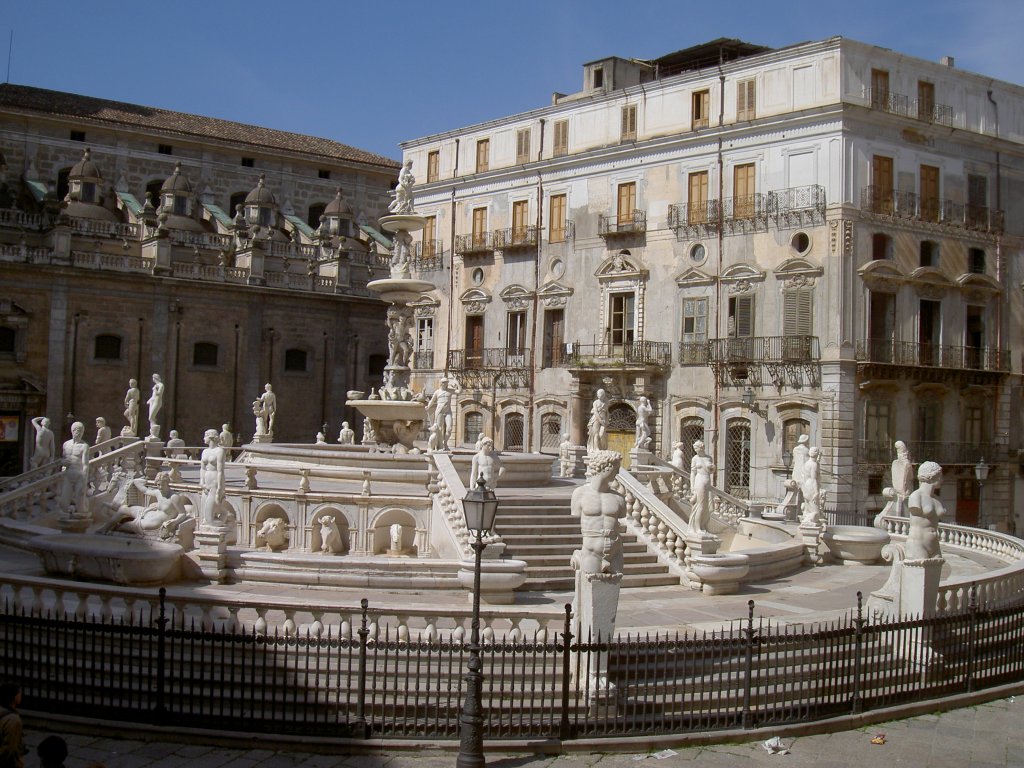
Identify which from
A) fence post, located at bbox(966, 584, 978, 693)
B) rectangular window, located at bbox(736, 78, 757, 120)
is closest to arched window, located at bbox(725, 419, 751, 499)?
rectangular window, located at bbox(736, 78, 757, 120)

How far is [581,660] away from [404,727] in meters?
2.01

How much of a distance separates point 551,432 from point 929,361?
13.2m

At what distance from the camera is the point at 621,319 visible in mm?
36812

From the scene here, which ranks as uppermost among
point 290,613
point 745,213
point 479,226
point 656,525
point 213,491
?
point 479,226

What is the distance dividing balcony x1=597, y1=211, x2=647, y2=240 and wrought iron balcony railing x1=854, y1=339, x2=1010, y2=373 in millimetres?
8748

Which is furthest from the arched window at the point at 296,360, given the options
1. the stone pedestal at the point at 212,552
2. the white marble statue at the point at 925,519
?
the white marble statue at the point at 925,519

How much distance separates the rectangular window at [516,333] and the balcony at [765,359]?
8514mm

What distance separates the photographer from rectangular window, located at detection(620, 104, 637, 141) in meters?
36.7

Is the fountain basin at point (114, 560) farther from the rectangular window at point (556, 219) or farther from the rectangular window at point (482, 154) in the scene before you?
the rectangular window at point (482, 154)

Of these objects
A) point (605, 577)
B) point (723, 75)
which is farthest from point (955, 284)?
point (605, 577)

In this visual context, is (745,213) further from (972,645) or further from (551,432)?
(972,645)

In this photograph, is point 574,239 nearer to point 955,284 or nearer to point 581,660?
point 955,284

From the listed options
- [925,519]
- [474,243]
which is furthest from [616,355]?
[925,519]

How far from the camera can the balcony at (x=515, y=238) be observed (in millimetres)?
39250
